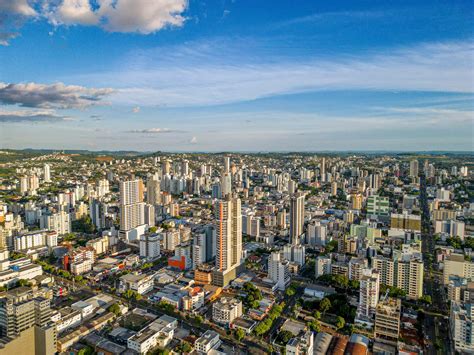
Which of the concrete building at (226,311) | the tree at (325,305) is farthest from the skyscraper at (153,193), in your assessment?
the tree at (325,305)

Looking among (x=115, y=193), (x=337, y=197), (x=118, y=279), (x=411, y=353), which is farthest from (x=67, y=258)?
(x=337, y=197)

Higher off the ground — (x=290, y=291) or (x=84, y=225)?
(x=84, y=225)

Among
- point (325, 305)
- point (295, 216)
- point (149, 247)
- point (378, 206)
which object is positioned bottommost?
point (325, 305)

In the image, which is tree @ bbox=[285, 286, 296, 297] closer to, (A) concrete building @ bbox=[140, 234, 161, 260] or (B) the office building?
(A) concrete building @ bbox=[140, 234, 161, 260]

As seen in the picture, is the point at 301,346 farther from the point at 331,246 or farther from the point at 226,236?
the point at 331,246

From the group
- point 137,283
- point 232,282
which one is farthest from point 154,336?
point 232,282

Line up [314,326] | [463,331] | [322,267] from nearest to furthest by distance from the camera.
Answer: [463,331] → [314,326] → [322,267]

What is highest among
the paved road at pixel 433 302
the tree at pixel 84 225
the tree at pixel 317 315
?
the tree at pixel 84 225

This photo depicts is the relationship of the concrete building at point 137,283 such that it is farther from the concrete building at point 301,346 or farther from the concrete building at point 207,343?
the concrete building at point 301,346

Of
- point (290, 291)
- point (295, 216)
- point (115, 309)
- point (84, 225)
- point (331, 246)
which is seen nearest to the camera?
point (115, 309)

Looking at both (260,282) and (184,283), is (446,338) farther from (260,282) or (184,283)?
(184,283)
